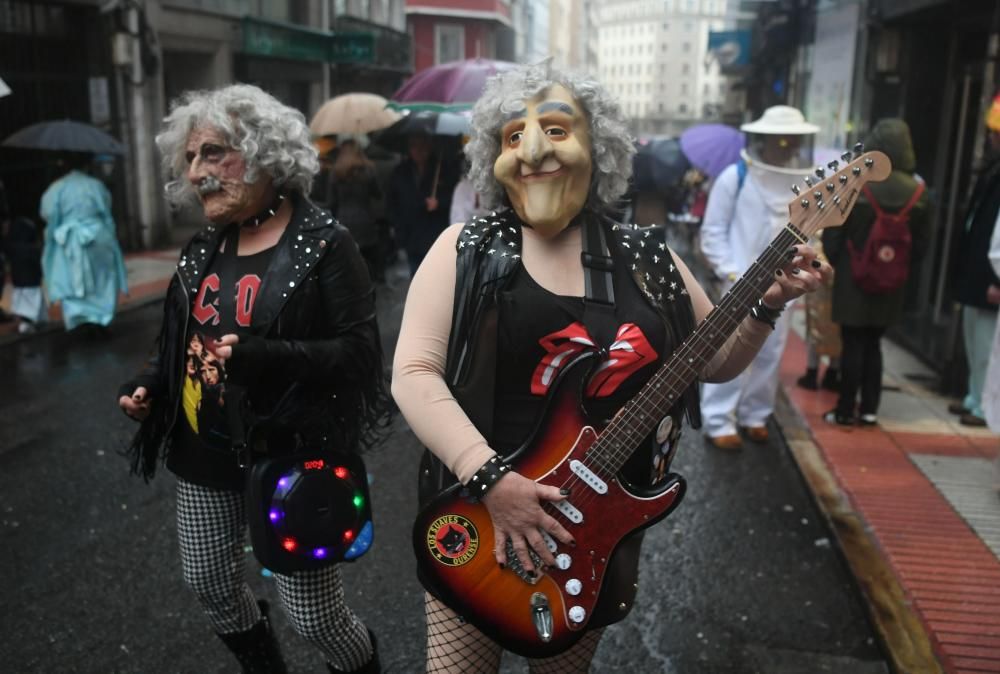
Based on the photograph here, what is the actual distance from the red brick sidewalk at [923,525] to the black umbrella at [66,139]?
6.20 meters

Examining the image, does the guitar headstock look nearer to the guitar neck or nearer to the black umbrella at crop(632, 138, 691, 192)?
the guitar neck

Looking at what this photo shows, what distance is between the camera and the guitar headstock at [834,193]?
2006 mm

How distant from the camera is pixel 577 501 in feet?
6.61

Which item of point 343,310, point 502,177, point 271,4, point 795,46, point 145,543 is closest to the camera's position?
point 502,177

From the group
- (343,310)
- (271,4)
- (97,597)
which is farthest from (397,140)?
(271,4)

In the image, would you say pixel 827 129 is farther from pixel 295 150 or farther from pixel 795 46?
pixel 295 150

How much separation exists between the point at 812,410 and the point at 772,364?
89cm

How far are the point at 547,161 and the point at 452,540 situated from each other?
2.81 ft

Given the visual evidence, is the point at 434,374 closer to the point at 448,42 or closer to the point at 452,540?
the point at 452,540

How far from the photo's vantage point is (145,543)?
14.0 ft

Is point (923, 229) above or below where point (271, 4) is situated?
below

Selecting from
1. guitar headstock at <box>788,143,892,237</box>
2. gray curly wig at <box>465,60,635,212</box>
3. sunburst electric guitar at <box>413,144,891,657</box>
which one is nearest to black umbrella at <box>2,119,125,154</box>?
gray curly wig at <box>465,60,635,212</box>

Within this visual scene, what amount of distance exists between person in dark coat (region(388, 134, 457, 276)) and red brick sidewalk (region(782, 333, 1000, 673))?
305 centimetres

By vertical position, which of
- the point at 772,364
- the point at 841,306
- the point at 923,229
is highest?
the point at 923,229
